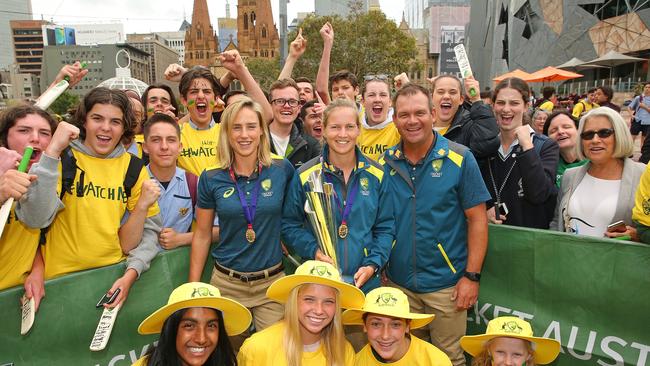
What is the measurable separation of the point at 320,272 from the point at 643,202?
7.03 ft

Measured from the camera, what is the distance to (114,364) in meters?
3.50

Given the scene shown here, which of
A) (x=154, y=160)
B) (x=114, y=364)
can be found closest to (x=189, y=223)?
(x=154, y=160)

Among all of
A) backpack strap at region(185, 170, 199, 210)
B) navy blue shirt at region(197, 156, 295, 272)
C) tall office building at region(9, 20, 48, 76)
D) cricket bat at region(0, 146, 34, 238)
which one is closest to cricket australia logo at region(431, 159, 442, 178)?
navy blue shirt at region(197, 156, 295, 272)

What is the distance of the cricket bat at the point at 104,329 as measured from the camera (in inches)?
123

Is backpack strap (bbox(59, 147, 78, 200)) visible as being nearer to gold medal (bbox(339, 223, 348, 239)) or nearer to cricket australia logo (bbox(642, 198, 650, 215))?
gold medal (bbox(339, 223, 348, 239))

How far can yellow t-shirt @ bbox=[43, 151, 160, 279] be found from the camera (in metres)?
3.24

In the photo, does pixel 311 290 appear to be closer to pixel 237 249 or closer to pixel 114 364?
pixel 237 249

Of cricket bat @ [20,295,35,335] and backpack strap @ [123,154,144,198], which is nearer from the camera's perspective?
cricket bat @ [20,295,35,335]

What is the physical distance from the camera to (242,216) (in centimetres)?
349

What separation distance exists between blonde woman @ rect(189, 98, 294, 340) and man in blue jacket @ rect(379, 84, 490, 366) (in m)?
0.92

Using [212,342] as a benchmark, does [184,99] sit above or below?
above

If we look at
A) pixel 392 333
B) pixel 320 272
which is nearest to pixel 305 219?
pixel 320 272

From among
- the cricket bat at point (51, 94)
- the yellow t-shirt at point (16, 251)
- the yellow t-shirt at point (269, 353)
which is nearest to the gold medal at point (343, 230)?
the yellow t-shirt at point (269, 353)

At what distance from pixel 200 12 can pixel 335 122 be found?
134888mm
